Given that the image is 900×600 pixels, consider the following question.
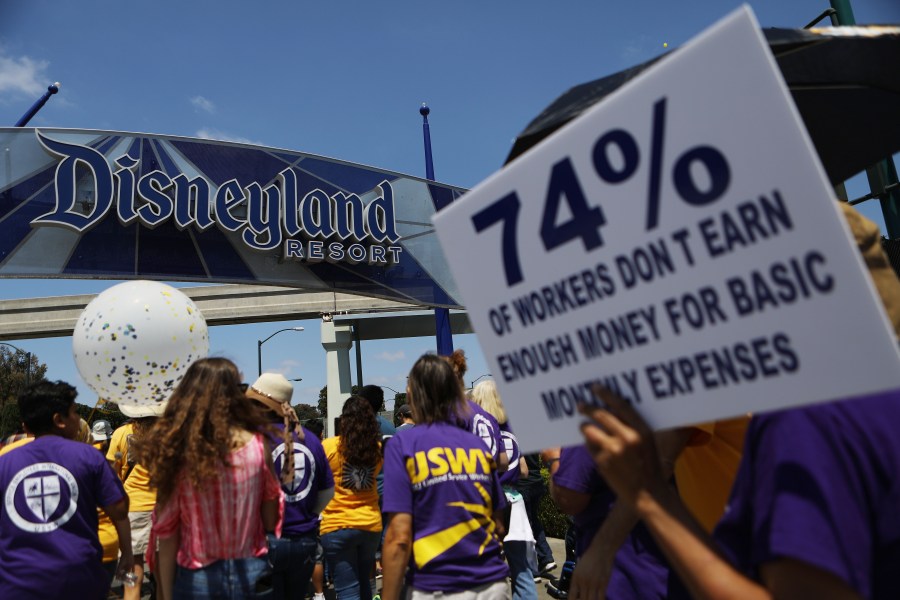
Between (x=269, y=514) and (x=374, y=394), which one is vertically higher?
(x=374, y=394)

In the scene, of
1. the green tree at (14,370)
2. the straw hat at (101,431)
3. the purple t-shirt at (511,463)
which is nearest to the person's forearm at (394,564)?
the purple t-shirt at (511,463)

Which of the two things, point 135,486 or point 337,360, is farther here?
point 337,360

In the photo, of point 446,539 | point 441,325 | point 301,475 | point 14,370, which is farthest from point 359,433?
point 14,370

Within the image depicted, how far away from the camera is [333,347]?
22.4m

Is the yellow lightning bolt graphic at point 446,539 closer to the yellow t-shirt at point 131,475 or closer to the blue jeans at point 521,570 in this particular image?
the blue jeans at point 521,570

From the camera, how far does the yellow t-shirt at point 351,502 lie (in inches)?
207

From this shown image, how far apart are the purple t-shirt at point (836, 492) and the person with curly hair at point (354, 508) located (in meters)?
4.42

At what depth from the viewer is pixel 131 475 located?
5879mm

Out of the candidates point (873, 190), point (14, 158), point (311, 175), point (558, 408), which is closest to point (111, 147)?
point (14, 158)

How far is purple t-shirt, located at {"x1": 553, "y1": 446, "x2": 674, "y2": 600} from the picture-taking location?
7.50 feet

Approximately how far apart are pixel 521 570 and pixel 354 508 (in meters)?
1.44

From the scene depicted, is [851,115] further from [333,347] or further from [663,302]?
[333,347]

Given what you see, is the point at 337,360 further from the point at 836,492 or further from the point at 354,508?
the point at 836,492

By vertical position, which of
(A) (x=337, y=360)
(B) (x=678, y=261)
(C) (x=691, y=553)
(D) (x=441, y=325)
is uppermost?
(A) (x=337, y=360)
